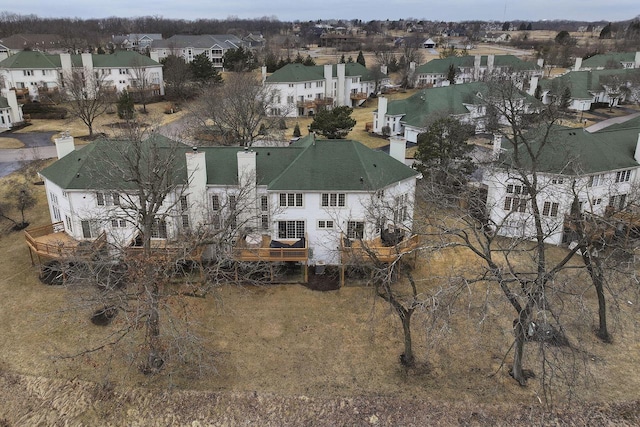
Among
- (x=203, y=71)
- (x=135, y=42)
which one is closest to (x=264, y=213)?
(x=203, y=71)

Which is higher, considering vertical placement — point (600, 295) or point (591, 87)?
point (591, 87)

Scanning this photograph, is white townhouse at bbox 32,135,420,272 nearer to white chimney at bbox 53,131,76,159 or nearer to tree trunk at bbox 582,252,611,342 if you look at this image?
white chimney at bbox 53,131,76,159

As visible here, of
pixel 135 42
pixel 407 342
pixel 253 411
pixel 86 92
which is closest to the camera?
pixel 253 411

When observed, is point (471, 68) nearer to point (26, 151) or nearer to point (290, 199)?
point (290, 199)

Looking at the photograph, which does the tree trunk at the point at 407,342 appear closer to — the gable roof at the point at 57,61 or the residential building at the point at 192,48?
the gable roof at the point at 57,61

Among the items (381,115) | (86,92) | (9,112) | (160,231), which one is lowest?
(160,231)

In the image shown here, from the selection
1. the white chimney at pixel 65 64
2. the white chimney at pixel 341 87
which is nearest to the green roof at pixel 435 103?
the white chimney at pixel 341 87
